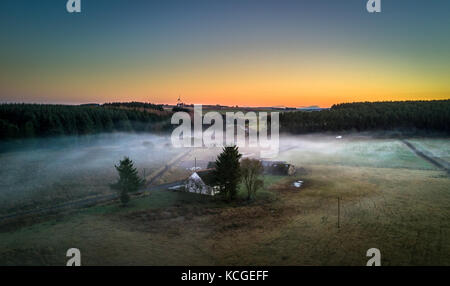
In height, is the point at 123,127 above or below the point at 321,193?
above

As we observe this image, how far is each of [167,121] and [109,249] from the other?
104010 millimetres

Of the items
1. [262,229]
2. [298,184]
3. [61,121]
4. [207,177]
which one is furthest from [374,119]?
[61,121]

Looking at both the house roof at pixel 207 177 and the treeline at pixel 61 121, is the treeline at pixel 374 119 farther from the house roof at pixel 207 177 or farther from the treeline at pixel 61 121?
the house roof at pixel 207 177

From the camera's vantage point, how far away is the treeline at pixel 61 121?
82188 mm

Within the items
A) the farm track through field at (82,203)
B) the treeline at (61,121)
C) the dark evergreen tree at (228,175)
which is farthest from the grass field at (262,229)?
the treeline at (61,121)

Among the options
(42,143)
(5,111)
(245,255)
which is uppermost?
(5,111)

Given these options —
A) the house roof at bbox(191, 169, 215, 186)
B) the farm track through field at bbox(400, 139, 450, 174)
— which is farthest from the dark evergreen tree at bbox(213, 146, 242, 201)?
the farm track through field at bbox(400, 139, 450, 174)

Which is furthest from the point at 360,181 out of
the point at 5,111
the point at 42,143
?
the point at 5,111

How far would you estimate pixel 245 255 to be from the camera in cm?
2691

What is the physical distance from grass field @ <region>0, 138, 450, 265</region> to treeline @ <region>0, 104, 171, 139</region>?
Result: 56043 millimetres

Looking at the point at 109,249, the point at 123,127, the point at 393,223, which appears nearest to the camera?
the point at 109,249

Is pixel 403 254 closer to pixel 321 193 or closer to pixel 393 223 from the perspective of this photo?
pixel 393 223

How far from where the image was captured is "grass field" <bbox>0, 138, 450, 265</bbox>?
2633 cm

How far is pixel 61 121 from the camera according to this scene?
93.2 m
